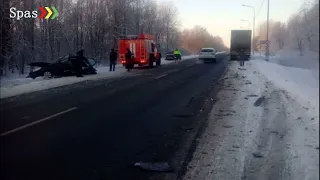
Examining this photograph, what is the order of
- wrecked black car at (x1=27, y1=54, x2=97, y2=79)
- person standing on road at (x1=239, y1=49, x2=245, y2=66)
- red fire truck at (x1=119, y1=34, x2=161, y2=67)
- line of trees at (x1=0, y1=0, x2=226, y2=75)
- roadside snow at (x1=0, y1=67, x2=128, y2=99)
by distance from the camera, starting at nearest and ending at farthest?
roadside snow at (x1=0, y1=67, x2=128, y2=99) → wrecked black car at (x1=27, y1=54, x2=97, y2=79) → line of trees at (x1=0, y1=0, x2=226, y2=75) → red fire truck at (x1=119, y1=34, x2=161, y2=67) → person standing on road at (x1=239, y1=49, x2=245, y2=66)

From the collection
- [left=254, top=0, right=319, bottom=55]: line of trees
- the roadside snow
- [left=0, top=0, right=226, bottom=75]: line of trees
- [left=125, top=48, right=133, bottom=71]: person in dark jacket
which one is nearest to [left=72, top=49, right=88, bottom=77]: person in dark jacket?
the roadside snow

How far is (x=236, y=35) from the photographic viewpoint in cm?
4000

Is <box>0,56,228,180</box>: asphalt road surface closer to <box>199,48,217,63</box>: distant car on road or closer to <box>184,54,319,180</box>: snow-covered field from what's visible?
<box>184,54,319,180</box>: snow-covered field

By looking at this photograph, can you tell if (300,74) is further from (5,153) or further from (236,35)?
(236,35)

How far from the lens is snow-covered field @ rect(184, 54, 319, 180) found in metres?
3.98

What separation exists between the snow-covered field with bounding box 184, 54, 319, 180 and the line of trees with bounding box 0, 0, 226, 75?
18048 millimetres

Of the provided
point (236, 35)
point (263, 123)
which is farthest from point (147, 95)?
point (236, 35)

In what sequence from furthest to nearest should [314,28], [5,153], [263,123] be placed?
[263,123], [5,153], [314,28]

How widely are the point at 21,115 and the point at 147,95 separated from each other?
16.7ft

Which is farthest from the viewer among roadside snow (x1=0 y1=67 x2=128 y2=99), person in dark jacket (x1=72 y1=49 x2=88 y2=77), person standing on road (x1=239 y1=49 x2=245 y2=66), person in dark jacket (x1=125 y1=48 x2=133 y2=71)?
person standing on road (x1=239 y1=49 x2=245 y2=66)

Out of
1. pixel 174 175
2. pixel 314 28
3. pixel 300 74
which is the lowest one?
pixel 174 175

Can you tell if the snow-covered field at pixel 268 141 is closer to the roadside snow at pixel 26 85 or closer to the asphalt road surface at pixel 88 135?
the asphalt road surface at pixel 88 135

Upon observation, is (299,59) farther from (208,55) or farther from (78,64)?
(208,55)

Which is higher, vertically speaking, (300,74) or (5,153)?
(300,74)
